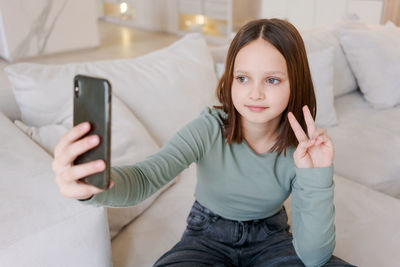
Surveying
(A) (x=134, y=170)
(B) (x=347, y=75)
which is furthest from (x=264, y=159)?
(B) (x=347, y=75)

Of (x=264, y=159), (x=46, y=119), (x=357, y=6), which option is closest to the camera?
(x=264, y=159)

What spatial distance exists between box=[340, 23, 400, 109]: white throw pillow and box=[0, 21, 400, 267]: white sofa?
209 millimetres

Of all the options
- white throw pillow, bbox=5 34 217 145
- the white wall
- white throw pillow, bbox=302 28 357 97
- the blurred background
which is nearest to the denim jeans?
white throw pillow, bbox=5 34 217 145

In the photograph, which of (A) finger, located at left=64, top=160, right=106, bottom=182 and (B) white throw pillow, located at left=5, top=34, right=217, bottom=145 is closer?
(A) finger, located at left=64, top=160, right=106, bottom=182

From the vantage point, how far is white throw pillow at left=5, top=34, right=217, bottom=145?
138cm

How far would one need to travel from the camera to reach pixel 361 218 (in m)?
1.27

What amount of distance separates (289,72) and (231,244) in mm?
443

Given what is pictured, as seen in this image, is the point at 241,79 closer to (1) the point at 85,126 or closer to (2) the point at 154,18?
(1) the point at 85,126

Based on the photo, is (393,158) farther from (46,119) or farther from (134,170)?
(46,119)

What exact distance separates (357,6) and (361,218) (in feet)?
11.1

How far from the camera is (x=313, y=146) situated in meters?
0.89

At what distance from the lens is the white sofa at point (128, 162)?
85 centimetres

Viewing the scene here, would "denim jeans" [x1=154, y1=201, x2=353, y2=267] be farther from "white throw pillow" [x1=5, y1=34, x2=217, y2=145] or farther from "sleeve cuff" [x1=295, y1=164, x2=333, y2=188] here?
"white throw pillow" [x1=5, y1=34, x2=217, y2=145]

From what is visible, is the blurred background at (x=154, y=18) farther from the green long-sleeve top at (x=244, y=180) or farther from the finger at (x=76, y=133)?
the finger at (x=76, y=133)
